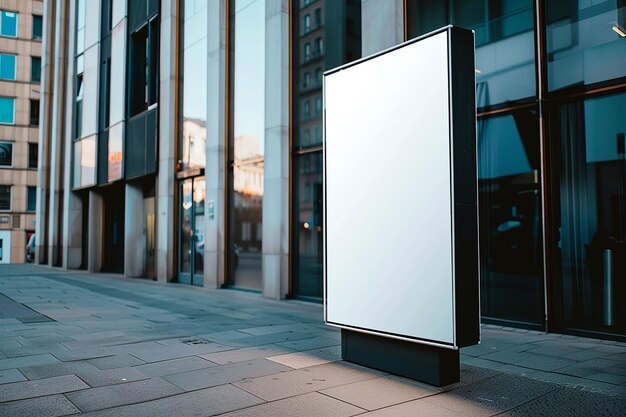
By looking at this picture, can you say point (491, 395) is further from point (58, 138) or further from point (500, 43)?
point (58, 138)

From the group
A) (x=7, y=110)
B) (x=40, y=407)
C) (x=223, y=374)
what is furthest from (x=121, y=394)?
(x=7, y=110)

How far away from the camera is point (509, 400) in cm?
511

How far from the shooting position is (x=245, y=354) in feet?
23.4

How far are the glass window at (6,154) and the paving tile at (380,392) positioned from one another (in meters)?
Result: 43.0

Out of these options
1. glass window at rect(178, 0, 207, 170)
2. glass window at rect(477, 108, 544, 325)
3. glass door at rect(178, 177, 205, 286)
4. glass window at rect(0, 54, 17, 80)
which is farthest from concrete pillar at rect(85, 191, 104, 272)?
glass window at rect(0, 54, 17, 80)

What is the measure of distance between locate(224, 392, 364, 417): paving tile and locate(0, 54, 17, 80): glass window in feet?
146

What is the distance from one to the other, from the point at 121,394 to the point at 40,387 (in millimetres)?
906

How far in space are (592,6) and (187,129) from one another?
12.5 meters

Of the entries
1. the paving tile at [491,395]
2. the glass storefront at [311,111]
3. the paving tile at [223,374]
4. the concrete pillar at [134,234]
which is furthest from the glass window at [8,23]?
the paving tile at [491,395]

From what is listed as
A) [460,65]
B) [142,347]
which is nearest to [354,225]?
[460,65]

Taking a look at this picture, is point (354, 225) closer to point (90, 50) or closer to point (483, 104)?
point (483, 104)

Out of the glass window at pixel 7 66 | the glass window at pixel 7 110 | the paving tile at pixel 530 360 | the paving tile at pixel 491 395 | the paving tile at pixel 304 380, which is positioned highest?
the glass window at pixel 7 66

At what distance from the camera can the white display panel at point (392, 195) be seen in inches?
215

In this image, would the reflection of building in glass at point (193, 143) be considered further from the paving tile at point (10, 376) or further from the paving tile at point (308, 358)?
the paving tile at point (10, 376)
